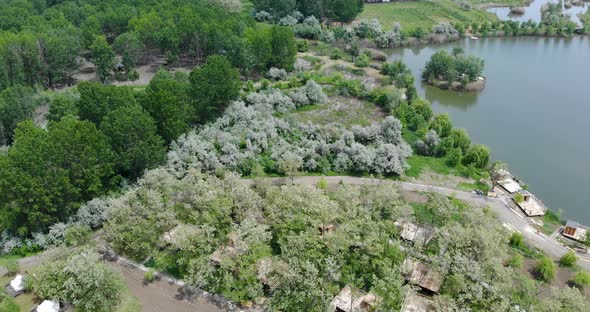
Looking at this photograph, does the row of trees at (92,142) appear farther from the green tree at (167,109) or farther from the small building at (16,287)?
the small building at (16,287)

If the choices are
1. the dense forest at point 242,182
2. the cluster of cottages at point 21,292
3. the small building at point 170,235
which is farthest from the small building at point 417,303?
the cluster of cottages at point 21,292

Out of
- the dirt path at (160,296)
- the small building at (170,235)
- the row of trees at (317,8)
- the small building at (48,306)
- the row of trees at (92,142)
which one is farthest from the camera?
the row of trees at (317,8)

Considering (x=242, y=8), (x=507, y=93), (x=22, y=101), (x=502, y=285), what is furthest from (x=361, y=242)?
(x=242, y=8)

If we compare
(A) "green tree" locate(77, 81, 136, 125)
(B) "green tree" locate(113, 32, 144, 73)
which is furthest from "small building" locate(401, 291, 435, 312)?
(B) "green tree" locate(113, 32, 144, 73)

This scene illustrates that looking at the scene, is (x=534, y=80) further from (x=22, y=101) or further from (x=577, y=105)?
(x=22, y=101)

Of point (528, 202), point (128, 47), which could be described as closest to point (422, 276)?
point (528, 202)

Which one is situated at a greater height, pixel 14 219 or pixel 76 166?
pixel 76 166
